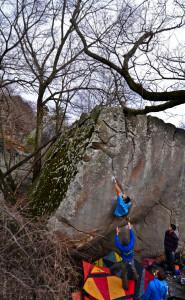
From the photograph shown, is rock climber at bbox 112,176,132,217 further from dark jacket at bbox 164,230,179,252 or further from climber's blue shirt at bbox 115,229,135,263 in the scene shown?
dark jacket at bbox 164,230,179,252

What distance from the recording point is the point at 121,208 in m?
7.23

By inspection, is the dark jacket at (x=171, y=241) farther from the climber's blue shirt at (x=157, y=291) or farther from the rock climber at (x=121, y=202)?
the climber's blue shirt at (x=157, y=291)

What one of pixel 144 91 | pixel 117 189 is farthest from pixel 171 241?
pixel 144 91

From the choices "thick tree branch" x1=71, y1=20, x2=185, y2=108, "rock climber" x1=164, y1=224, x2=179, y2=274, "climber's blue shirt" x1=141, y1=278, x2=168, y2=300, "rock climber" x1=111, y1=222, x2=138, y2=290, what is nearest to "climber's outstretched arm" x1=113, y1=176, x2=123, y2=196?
"rock climber" x1=111, y1=222, x2=138, y2=290

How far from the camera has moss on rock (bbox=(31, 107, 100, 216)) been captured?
7070mm

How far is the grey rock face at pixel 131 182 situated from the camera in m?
7.00

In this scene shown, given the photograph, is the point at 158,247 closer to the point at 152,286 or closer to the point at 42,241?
the point at 152,286

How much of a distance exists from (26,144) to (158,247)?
926cm

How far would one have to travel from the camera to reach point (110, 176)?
7348 millimetres

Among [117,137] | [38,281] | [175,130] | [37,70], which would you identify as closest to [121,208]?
[117,137]

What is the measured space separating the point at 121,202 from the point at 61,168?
53.5 inches

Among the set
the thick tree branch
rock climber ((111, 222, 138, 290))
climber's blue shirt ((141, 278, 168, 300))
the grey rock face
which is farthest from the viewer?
the grey rock face

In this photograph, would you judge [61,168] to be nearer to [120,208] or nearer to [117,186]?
[117,186]

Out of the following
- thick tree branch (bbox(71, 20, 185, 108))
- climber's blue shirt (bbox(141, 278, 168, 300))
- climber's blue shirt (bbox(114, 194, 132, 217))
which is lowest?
climber's blue shirt (bbox(141, 278, 168, 300))
